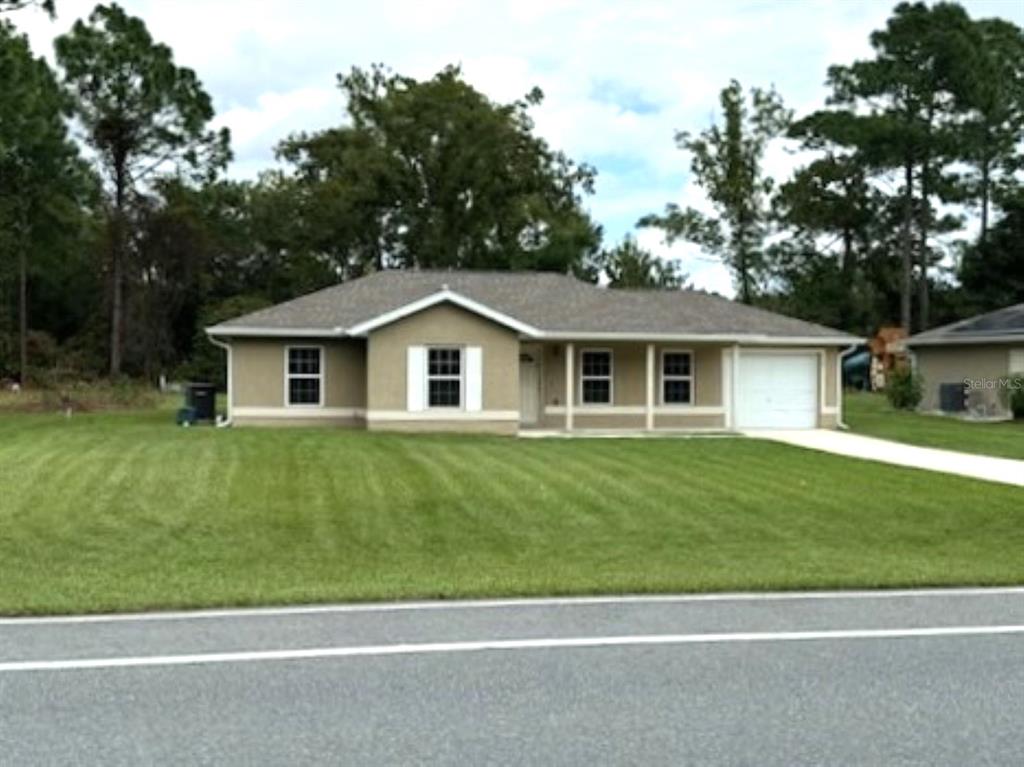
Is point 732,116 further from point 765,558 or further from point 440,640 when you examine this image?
point 440,640

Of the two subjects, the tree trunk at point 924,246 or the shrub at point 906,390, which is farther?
the tree trunk at point 924,246

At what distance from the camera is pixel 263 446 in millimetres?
20547

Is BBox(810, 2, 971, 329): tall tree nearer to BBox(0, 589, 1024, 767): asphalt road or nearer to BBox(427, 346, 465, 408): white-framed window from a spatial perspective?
BBox(427, 346, 465, 408): white-framed window

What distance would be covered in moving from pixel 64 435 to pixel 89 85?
33.8 metres

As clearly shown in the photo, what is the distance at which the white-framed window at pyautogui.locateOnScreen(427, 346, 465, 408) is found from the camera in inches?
1042

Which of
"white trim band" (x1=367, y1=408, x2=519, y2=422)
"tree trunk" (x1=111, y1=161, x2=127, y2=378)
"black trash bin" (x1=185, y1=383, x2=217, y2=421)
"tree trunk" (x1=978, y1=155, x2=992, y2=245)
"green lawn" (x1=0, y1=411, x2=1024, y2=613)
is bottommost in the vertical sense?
"green lawn" (x1=0, y1=411, x2=1024, y2=613)

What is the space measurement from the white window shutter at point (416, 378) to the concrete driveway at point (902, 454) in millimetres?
7439

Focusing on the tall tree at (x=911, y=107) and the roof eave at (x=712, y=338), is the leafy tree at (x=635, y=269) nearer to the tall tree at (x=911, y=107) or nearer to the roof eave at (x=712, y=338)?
the tall tree at (x=911, y=107)

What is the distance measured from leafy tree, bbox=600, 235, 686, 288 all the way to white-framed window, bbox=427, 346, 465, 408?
120 ft

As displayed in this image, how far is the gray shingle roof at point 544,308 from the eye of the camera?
28.2 metres

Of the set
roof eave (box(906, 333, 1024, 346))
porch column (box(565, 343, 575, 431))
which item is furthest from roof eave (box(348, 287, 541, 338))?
roof eave (box(906, 333, 1024, 346))

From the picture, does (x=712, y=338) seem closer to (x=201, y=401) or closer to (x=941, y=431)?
(x=941, y=431)

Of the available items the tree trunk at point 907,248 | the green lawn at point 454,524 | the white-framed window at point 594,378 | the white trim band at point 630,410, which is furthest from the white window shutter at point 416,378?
the tree trunk at point 907,248

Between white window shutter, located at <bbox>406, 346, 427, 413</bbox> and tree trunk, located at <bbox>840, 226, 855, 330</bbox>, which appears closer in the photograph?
white window shutter, located at <bbox>406, 346, 427, 413</bbox>
